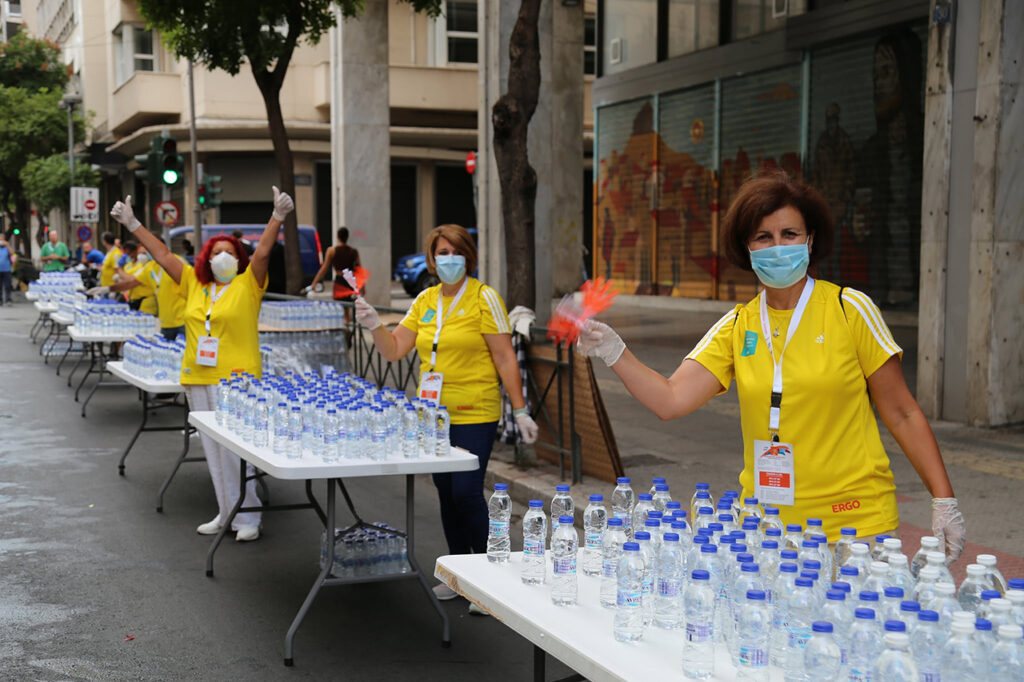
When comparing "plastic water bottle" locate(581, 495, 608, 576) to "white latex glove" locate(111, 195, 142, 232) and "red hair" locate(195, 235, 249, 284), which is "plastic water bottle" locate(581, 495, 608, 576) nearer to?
"red hair" locate(195, 235, 249, 284)

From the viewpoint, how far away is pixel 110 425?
40.9 ft

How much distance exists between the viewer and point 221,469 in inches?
297

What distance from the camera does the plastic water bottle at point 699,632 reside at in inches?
108

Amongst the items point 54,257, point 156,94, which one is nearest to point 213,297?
point 54,257

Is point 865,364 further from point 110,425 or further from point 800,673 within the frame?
point 110,425

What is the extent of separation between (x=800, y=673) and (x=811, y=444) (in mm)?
1090

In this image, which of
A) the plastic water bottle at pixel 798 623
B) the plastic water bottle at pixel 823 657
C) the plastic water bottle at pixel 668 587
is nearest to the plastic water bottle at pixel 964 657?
the plastic water bottle at pixel 823 657

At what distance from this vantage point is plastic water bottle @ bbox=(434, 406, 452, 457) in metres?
5.73

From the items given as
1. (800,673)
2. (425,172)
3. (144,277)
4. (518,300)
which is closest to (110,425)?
(144,277)

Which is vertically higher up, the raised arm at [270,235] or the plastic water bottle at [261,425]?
the raised arm at [270,235]

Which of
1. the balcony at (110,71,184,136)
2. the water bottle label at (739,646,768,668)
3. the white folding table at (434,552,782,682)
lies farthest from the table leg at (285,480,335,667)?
the balcony at (110,71,184,136)

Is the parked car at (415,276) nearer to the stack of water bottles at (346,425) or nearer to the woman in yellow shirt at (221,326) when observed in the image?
the woman in yellow shirt at (221,326)

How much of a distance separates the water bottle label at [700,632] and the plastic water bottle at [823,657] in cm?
33

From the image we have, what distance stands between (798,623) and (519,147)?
7.39 meters
